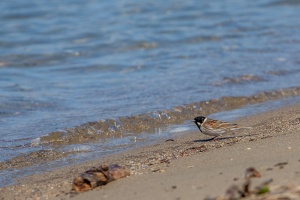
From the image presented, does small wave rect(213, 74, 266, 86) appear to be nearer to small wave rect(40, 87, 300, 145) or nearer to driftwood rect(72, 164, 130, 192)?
small wave rect(40, 87, 300, 145)

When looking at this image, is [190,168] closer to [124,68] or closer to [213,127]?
[213,127]

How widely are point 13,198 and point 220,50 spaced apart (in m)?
9.50

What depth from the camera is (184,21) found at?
783 inches

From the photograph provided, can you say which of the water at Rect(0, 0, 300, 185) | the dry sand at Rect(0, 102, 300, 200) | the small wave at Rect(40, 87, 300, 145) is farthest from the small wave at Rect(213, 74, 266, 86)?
the dry sand at Rect(0, 102, 300, 200)

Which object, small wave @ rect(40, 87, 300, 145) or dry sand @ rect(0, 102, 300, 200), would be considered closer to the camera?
dry sand @ rect(0, 102, 300, 200)

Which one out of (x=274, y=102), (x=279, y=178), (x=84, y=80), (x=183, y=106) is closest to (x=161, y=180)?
(x=279, y=178)

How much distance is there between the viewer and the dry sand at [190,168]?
5398 mm

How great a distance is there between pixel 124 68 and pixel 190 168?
25.7ft

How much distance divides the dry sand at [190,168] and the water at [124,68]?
0.70m

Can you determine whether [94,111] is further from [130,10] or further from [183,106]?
[130,10]

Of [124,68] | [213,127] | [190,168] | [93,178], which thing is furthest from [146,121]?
[124,68]

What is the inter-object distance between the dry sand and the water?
0.70 m

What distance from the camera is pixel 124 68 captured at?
13.9m

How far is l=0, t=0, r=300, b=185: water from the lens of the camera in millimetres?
9164
